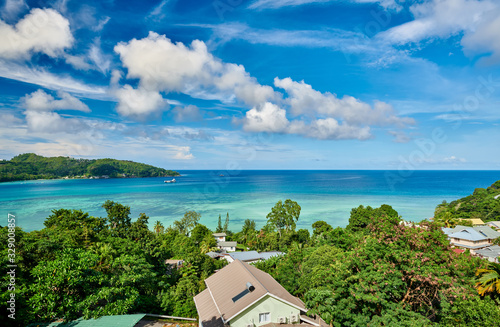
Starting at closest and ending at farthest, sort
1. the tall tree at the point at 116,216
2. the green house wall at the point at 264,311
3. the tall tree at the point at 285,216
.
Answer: the green house wall at the point at 264,311
the tall tree at the point at 116,216
the tall tree at the point at 285,216

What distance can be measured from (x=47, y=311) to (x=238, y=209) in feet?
208

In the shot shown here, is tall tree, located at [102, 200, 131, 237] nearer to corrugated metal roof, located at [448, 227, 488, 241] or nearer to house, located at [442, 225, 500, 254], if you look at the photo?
house, located at [442, 225, 500, 254]

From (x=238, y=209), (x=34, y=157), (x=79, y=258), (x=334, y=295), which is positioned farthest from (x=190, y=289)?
(x=34, y=157)

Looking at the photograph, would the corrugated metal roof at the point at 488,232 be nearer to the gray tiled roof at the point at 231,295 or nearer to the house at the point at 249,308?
the house at the point at 249,308

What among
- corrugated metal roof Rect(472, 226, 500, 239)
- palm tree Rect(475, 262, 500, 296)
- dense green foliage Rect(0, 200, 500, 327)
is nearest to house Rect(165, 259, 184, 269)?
dense green foliage Rect(0, 200, 500, 327)

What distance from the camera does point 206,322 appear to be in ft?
40.3

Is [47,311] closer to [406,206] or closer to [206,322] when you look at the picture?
[206,322]

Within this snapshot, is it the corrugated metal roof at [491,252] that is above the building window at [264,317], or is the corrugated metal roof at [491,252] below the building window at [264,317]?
below

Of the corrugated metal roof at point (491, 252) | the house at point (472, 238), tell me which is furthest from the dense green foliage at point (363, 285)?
the house at point (472, 238)

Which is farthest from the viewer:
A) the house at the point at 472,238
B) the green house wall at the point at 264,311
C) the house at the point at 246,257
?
the house at the point at 472,238

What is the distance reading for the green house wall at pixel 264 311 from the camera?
1163 centimetres

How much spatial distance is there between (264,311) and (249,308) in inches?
33.1

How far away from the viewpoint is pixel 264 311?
12.0 meters

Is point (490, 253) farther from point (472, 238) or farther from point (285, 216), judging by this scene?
point (285, 216)
